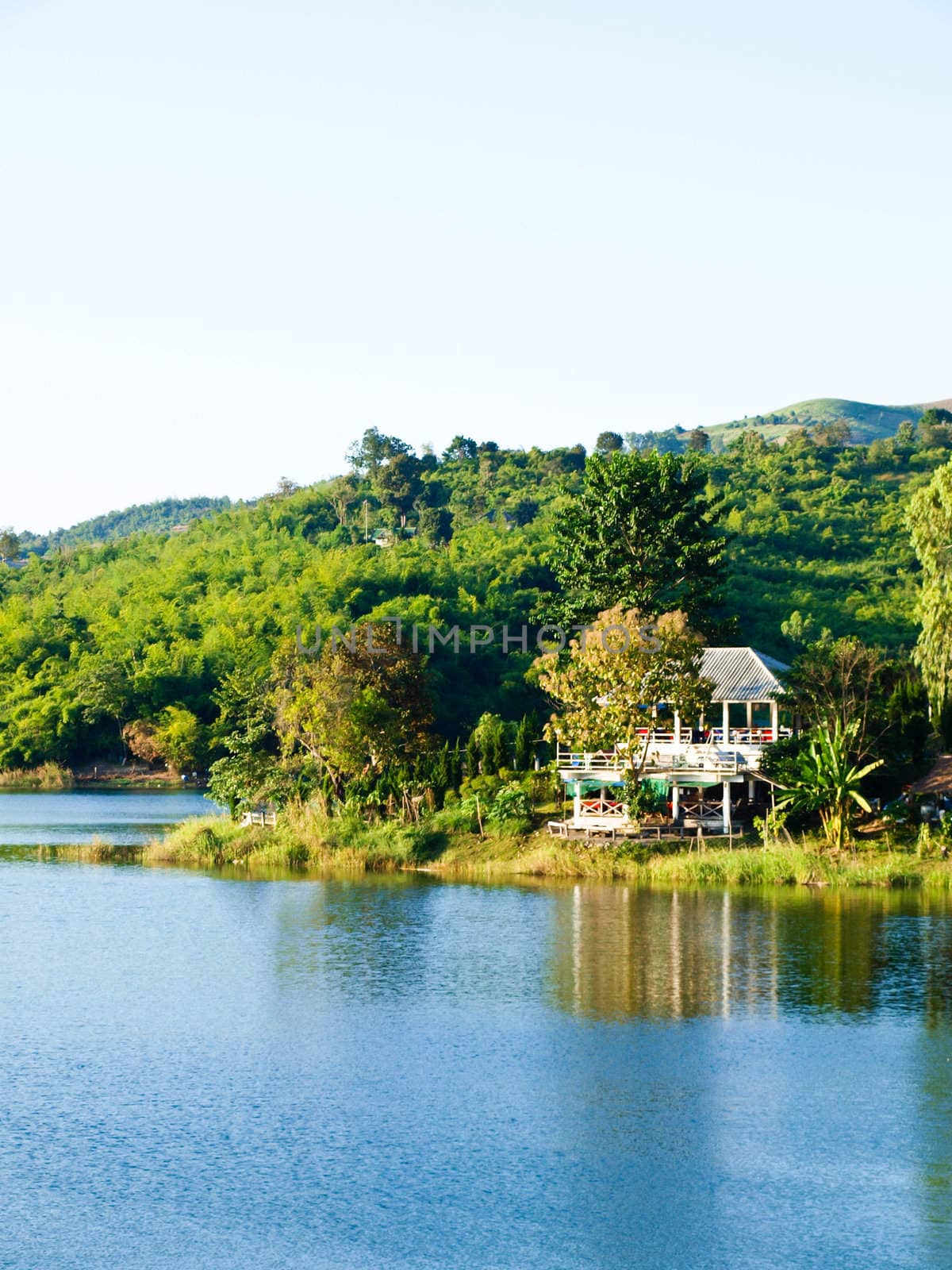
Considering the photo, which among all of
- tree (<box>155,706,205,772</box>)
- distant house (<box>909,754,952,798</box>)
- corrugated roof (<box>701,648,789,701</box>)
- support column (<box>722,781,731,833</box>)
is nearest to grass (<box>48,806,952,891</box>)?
support column (<box>722,781,731,833</box>)

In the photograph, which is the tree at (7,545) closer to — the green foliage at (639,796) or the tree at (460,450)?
the tree at (460,450)

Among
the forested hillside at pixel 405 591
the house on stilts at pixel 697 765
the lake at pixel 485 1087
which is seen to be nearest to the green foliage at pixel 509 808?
the house on stilts at pixel 697 765

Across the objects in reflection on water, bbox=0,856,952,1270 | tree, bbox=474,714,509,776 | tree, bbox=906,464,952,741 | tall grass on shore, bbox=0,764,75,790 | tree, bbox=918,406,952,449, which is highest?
tree, bbox=918,406,952,449

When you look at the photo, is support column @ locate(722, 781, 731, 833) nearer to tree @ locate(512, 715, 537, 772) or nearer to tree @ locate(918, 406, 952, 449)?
tree @ locate(512, 715, 537, 772)

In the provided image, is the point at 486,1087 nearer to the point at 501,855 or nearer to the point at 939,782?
the point at 501,855

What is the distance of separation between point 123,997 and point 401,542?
98563mm

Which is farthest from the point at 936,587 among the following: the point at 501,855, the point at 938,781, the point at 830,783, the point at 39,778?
the point at 39,778

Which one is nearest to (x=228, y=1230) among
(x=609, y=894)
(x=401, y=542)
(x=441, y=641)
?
(x=609, y=894)

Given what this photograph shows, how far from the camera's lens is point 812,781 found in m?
38.0

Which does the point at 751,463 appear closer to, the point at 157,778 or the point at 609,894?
the point at 157,778

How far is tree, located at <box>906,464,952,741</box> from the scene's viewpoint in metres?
39.2

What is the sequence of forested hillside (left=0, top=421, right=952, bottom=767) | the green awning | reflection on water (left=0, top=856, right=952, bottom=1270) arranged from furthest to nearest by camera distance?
forested hillside (left=0, top=421, right=952, bottom=767)
the green awning
reflection on water (left=0, top=856, right=952, bottom=1270)

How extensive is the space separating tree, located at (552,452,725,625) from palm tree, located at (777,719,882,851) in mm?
14813

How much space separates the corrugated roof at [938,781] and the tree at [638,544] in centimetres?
1346
